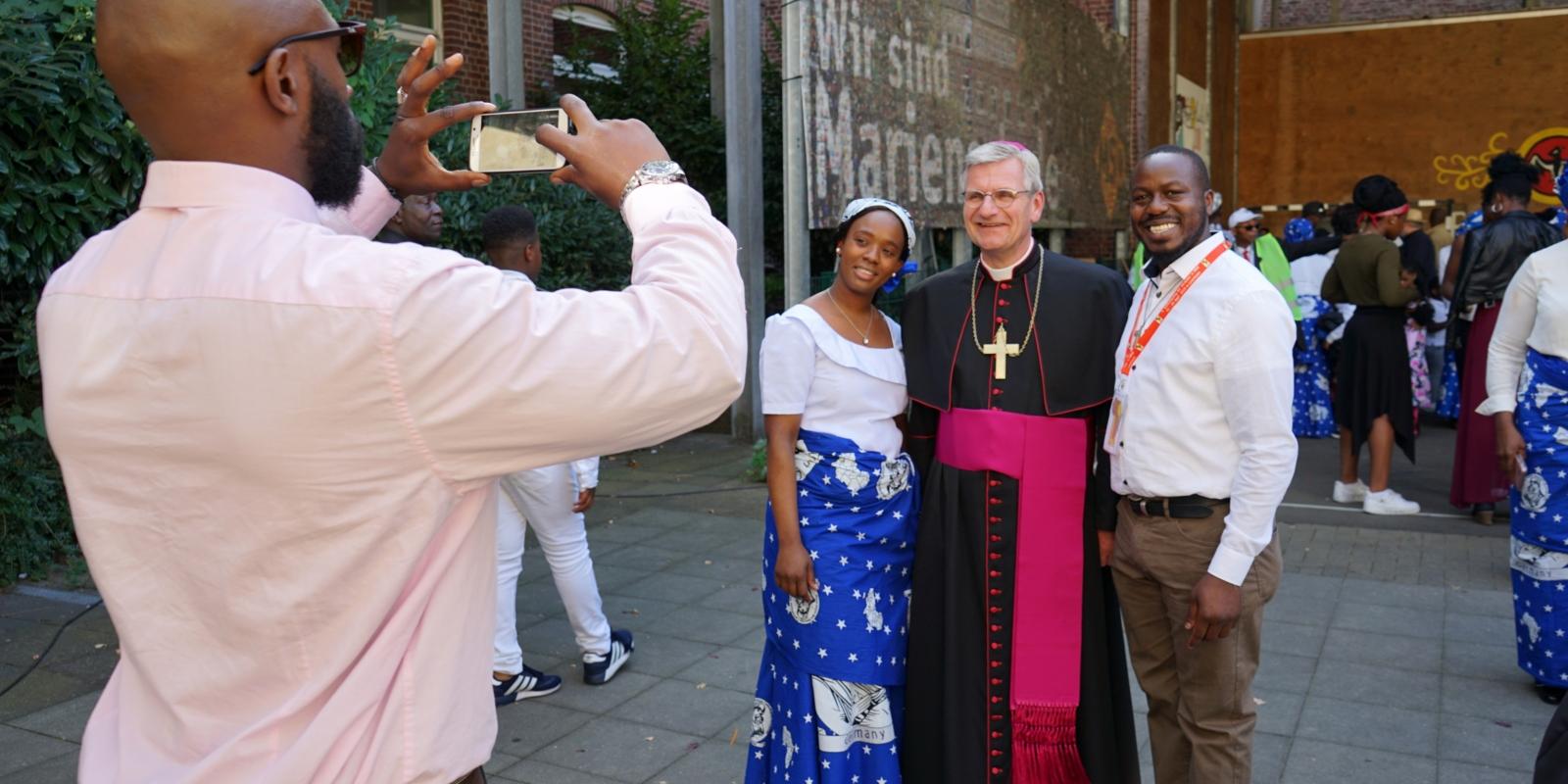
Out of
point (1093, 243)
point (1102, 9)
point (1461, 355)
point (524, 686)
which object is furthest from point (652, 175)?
point (1102, 9)

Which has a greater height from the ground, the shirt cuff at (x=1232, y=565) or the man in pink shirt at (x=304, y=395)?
the man in pink shirt at (x=304, y=395)

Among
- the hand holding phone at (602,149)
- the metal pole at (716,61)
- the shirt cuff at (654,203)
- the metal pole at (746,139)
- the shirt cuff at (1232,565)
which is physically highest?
the metal pole at (716,61)

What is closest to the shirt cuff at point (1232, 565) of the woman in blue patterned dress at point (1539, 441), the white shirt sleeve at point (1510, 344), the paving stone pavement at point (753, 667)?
the paving stone pavement at point (753, 667)

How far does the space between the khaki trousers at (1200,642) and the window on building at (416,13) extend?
10.2 m

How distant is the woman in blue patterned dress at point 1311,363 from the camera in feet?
35.1

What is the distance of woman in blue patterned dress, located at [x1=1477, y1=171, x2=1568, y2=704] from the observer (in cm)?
450

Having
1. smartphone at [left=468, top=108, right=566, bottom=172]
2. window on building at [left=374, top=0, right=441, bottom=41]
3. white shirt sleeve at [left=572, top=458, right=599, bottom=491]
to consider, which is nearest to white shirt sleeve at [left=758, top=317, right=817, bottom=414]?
white shirt sleeve at [left=572, top=458, right=599, bottom=491]

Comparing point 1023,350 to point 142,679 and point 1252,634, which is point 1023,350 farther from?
point 142,679

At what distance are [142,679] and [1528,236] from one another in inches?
303

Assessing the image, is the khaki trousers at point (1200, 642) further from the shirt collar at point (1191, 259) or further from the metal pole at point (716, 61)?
the metal pole at point (716, 61)

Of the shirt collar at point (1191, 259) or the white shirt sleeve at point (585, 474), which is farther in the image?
the white shirt sleeve at point (585, 474)

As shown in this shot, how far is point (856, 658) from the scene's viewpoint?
3.32 meters

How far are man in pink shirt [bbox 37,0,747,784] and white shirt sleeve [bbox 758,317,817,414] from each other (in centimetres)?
197

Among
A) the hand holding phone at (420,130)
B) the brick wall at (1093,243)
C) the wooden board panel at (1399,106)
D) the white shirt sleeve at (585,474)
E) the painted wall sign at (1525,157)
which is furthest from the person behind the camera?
the wooden board panel at (1399,106)
